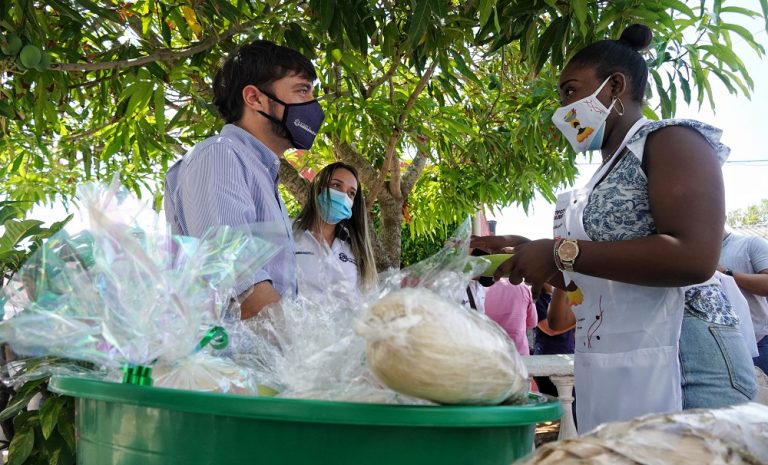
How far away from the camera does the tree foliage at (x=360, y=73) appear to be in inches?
90.1

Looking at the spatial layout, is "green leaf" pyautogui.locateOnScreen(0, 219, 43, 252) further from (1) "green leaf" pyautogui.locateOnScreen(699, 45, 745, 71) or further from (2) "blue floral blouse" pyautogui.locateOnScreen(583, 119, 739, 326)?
(1) "green leaf" pyautogui.locateOnScreen(699, 45, 745, 71)

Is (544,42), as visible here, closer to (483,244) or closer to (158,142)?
(483,244)

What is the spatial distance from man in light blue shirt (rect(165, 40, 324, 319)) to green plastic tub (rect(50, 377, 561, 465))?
51 cm

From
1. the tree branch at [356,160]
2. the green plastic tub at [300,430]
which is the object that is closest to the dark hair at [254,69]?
the green plastic tub at [300,430]

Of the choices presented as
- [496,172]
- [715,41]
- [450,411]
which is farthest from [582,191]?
[496,172]

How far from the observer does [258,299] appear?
1393 millimetres

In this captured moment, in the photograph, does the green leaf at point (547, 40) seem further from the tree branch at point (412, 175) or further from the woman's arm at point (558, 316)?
the tree branch at point (412, 175)

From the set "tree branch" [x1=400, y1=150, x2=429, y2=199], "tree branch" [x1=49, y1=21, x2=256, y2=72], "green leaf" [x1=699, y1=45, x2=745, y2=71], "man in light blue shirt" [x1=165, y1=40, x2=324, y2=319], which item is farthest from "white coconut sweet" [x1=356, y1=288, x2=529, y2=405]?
"tree branch" [x1=400, y1=150, x2=429, y2=199]

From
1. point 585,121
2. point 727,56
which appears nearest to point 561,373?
point 727,56

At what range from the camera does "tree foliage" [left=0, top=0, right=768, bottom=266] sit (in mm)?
2289

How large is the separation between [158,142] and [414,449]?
10.9 ft

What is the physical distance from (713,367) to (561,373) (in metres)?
2.72

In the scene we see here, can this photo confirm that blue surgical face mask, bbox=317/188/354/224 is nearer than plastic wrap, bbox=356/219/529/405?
No

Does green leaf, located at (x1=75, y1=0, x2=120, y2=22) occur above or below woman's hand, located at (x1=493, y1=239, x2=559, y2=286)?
above
